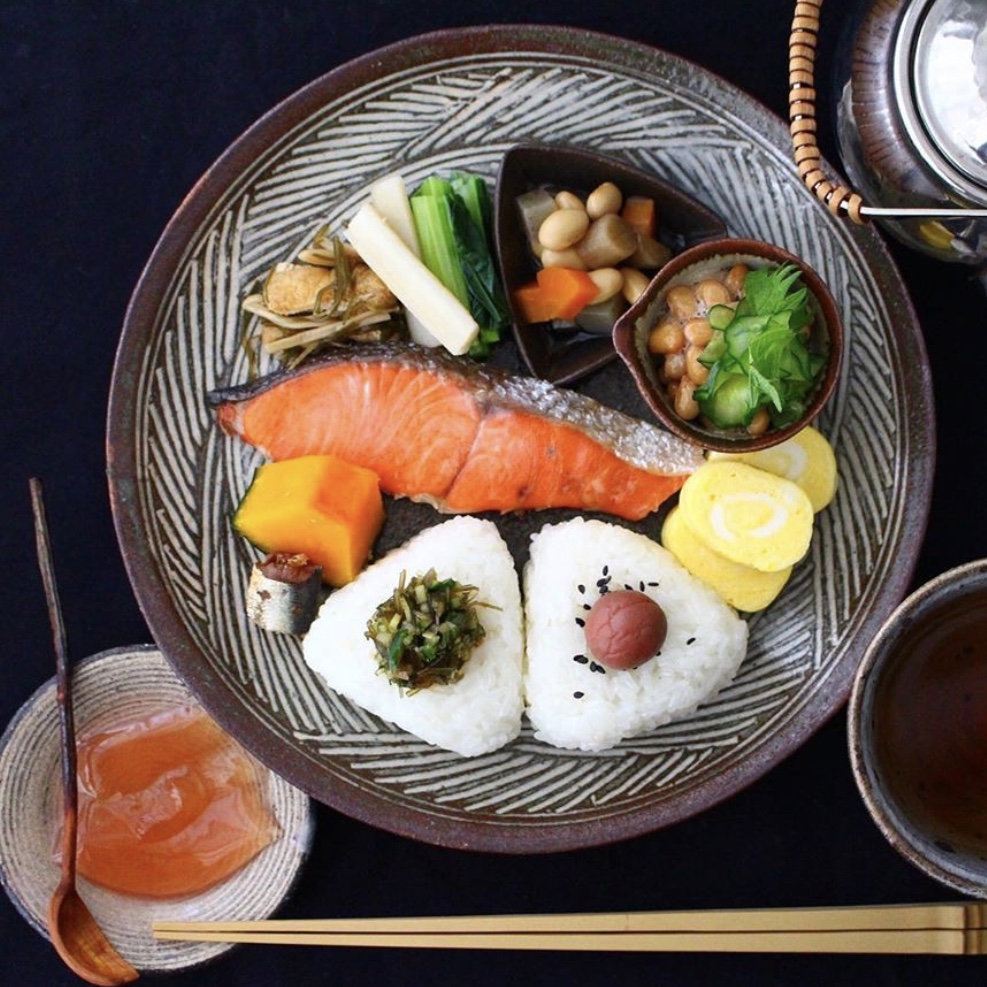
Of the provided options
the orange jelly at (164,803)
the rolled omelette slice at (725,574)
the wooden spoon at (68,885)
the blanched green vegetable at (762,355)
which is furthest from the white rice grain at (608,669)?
the wooden spoon at (68,885)

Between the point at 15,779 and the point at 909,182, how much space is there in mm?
2350

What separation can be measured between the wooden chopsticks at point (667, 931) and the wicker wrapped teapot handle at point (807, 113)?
1510 millimetres

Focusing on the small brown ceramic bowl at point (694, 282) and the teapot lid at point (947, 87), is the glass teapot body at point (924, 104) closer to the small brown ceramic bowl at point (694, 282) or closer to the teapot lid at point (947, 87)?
the teapot lid at point (947, 87)

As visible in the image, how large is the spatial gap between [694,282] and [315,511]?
0.96 metres

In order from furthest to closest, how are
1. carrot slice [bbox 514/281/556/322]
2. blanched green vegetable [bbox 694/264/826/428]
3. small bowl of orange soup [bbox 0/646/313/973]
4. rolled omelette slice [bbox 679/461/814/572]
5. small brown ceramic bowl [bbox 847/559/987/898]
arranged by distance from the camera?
1. small bowl of orange soup [bbox 0/646/313/973]
2. carrot slice [bbox 514/281/556/322]
3. rolled omelette slice [bbox 679/461/814/572]
4. blanched green vegetable [bbox 694/264/826/428]
5. small brown ceramic bowl [bbox 847/559/987/898]

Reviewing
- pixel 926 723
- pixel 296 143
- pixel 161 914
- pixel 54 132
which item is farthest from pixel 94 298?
pixel 926 723

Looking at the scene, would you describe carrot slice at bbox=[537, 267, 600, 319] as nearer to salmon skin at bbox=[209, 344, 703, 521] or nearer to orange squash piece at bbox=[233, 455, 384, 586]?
salmon skin at bbox=[209, 344, 703, 521]

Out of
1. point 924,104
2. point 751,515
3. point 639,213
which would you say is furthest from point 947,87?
point 751,515

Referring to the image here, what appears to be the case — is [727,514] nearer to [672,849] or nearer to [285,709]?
[672,849]

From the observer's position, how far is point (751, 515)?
2559 mm

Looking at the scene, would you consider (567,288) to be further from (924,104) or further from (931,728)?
(931,728)

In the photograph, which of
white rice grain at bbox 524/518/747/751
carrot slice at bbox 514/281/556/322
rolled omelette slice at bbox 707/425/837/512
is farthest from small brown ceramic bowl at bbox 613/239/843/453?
white rice grain at bbox 524/518/747/751

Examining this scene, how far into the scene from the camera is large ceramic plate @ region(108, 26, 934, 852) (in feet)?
8.72

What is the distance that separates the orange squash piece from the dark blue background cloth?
0.49 metres
